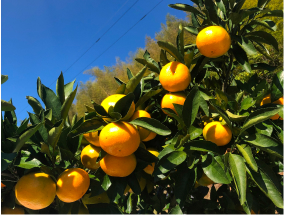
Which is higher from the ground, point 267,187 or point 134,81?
point 134,81

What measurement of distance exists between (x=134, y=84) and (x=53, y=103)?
0.23 meters

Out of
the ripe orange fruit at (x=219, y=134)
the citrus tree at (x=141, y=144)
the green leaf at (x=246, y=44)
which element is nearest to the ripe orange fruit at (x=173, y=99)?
Answer: the citrus tree at (x=141, y=144)

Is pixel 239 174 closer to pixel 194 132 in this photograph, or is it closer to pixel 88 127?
pixel 194 132

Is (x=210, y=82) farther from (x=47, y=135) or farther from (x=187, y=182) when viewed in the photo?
(x=47, y=135)

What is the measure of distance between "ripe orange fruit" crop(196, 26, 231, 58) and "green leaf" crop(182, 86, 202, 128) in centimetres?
13

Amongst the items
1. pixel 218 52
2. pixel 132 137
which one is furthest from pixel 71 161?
pixel 218 52

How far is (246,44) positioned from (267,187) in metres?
0.36

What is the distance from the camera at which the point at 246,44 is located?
53 cm

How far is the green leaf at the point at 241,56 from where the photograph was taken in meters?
0.55

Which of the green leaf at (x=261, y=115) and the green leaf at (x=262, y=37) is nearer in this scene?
the green leaf at (x=261, y=115)

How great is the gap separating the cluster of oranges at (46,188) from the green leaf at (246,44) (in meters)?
0.52

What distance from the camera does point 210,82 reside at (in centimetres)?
71

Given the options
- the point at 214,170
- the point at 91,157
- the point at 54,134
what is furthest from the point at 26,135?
the point at 214,170

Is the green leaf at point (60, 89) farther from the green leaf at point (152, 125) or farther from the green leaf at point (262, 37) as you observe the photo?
the green leaf at point (262, 37)
